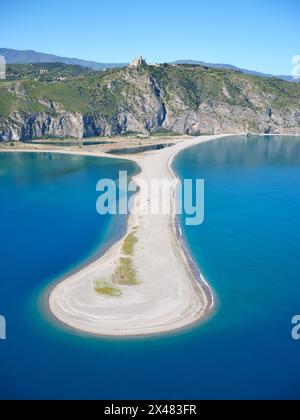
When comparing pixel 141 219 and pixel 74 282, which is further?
pixel 141 219

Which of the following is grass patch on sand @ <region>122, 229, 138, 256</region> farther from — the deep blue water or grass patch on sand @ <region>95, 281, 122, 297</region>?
grass patch on sand @ <region>95, 281, 122, 297</region>

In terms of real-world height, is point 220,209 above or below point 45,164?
below

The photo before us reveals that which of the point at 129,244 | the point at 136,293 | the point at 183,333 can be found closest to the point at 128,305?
the point at 136,293

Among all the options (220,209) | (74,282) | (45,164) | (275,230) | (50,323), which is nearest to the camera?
(50,323)

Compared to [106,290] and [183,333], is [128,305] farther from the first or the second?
[183,333]
